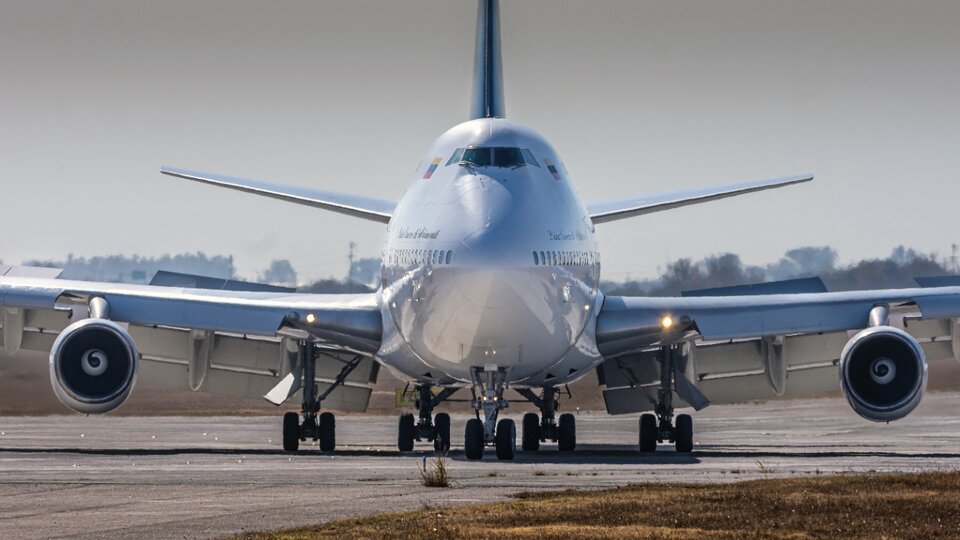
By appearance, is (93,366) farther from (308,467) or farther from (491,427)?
(491,427)

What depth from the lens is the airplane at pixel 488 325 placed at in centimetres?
2838

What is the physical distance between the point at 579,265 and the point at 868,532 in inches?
539

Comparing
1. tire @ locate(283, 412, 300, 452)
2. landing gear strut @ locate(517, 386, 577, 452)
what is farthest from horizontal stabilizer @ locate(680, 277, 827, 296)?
tire @ locate(283, 412, 300, 452)

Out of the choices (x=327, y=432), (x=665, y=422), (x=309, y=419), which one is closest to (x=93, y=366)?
(x=309, y=419)

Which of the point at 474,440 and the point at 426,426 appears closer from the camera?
the point at 474,440

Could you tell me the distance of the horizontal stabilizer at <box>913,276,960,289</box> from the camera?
33156mm

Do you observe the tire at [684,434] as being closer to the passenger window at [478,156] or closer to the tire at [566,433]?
the tire at [566,433]

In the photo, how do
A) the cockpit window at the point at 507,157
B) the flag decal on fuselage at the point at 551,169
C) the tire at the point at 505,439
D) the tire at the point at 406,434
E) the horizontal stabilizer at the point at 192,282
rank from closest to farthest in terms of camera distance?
the tire at the point at 505,439 < the cockpit window at the point at 507,157 < the flag decal on fuselage at the point at 551,169 < the tire at the point at 406,434 < the horizontal stabilizer at the point at 192,282

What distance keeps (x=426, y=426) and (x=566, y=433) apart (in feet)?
9.35

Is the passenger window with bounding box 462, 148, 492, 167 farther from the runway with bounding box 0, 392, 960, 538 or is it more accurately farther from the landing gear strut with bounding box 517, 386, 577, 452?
the landing gear strut with bounding box 517, 386, 577, 452

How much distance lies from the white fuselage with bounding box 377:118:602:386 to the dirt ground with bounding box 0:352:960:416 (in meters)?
13.3

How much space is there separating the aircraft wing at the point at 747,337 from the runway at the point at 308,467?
1227 millimetres

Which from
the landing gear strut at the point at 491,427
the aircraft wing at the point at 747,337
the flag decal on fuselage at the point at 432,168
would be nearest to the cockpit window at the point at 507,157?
the flag decal on fuselage at the point at 432,168

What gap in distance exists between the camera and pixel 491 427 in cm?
2866
